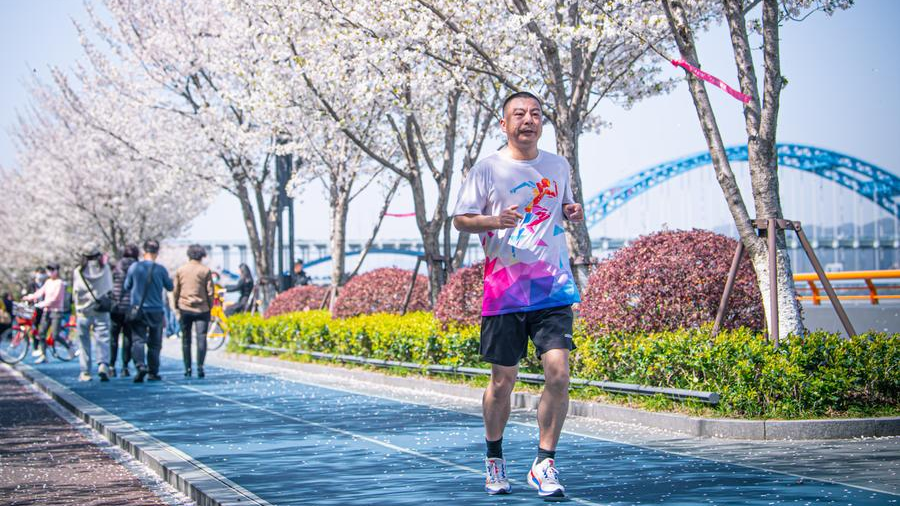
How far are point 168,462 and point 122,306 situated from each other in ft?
31.0

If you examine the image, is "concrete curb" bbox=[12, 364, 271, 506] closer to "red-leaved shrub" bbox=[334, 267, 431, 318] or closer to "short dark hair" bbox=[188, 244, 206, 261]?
"short dark hair" bbox=[188, 244, 206, 261]

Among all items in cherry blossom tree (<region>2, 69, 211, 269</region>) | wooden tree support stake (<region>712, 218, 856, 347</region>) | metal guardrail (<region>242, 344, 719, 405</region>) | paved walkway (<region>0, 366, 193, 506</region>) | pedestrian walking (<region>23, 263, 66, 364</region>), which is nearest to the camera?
paved walkway (<region>0, 366, 193, 506</region>)

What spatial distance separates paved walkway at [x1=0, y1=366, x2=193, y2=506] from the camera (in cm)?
723

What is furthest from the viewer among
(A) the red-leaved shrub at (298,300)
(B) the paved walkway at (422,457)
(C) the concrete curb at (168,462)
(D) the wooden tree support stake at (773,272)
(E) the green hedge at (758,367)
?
(A) the red-leaved shrub at (298,300)

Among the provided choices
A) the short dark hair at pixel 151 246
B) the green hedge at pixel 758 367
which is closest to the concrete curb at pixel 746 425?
the green hedge at pixel 758 367

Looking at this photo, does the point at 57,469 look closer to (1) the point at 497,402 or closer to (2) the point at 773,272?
(1) the point at 497,402

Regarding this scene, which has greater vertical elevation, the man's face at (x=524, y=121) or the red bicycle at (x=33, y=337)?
the man's face at (x=524, y=121)

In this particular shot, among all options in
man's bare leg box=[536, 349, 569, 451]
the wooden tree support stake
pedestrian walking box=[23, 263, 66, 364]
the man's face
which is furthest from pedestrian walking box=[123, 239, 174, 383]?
man's bare leg box=[536, 349, 569, 451]

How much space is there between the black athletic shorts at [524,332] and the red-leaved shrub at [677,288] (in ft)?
16.9

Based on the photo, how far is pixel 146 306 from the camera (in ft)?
54.5

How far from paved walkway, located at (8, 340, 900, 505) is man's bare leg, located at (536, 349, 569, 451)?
1.18 feet

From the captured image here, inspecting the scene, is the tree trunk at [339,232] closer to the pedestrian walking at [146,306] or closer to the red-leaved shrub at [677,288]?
the pedestrian walking at [146,306]

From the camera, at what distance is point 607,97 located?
18.2m

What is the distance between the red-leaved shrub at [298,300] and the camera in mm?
23859
